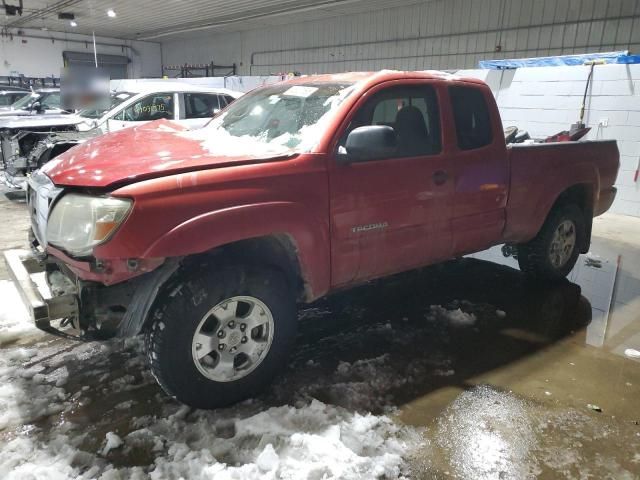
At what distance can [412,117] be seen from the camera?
349 cm

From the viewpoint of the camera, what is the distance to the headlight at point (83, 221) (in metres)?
2.31

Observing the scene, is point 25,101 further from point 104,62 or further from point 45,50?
point 104,62

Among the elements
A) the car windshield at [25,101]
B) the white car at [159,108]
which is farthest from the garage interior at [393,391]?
the car windshield at [25,101]

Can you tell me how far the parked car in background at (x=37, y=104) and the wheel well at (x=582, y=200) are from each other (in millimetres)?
11376

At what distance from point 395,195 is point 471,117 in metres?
1.09

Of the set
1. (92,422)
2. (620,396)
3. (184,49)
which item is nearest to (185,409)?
(92,422)

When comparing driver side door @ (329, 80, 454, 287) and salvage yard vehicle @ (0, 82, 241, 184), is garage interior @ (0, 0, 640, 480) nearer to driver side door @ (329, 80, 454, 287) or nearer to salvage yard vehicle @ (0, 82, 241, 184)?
driver side door @ (329, 80, 454, 287)

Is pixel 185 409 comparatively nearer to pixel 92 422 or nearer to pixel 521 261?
pixel 92 422

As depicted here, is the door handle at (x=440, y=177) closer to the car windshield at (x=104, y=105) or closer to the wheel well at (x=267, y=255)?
the wheel well at (x=267, y=255)

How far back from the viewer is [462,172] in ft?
11.9

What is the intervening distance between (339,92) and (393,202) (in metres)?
0.82

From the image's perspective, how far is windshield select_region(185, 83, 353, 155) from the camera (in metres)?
3.02

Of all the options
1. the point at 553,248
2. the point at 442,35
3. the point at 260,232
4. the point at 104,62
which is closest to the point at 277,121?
the point at 260,232

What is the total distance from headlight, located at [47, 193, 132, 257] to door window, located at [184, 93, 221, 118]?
25.2 ft
